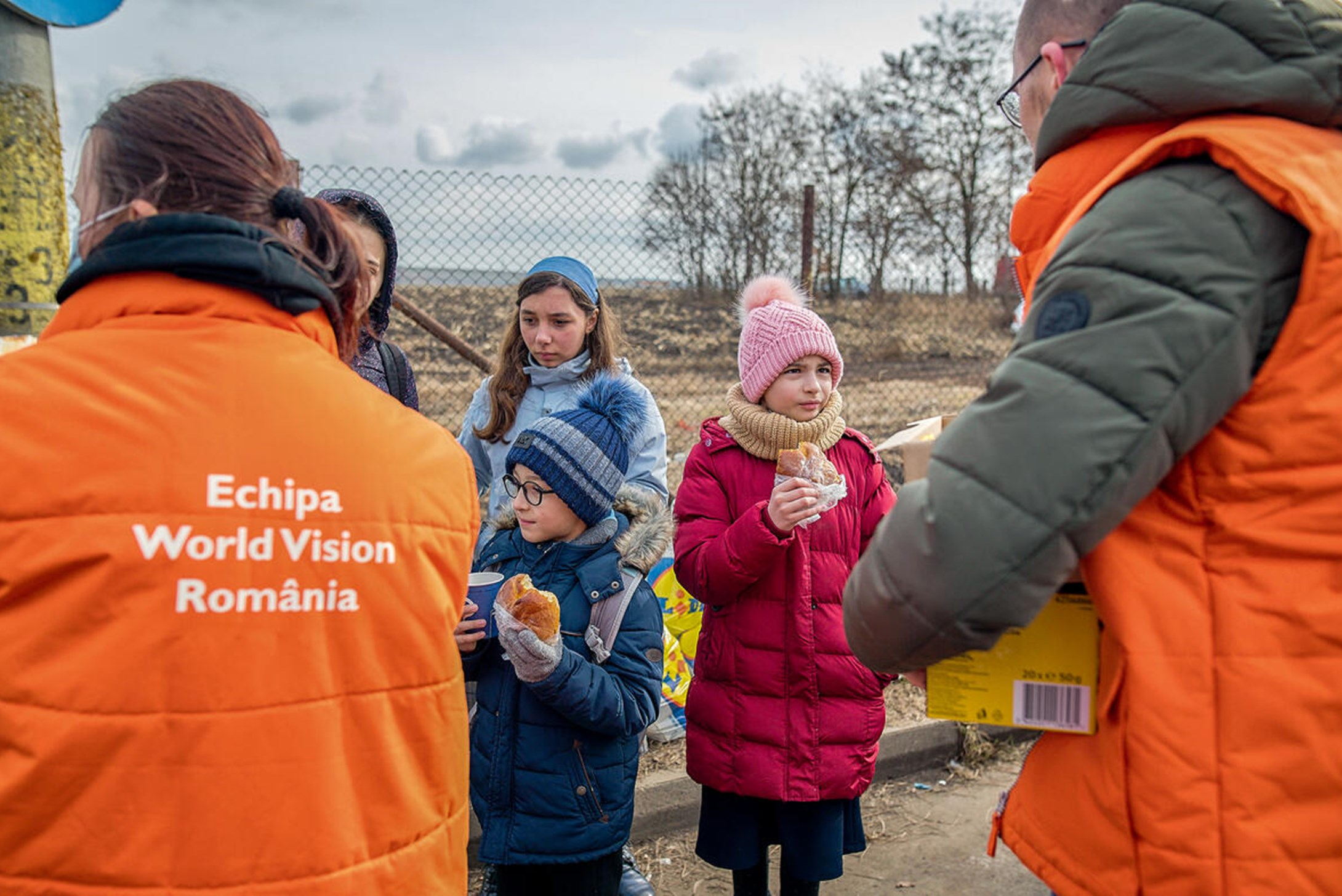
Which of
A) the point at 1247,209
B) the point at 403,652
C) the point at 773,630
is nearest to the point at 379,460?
the point at 403,652

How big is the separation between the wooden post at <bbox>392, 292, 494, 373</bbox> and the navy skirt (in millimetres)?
2599

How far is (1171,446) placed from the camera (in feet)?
4.02

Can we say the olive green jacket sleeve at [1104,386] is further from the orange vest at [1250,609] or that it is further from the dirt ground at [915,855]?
the dirt ground at [915,855]

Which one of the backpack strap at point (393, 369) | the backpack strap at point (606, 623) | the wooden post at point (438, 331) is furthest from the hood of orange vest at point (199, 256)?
the wooden post at point (438, 331)

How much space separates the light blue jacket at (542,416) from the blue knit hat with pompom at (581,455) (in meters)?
0.71

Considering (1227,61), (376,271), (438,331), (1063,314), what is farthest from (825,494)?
(438,331)

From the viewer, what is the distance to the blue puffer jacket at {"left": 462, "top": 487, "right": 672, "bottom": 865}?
2.51 m

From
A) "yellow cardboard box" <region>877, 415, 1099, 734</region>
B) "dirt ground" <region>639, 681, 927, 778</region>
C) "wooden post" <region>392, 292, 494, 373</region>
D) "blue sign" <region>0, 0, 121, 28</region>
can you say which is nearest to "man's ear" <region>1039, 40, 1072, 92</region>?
"yellow cardboard box" <region>877, 415, 1099, 734</region>

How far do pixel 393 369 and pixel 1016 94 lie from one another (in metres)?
2.33

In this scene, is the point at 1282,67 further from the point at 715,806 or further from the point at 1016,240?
the point at 715,806

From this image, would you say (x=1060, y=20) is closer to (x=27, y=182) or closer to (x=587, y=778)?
(x=587, y=778)

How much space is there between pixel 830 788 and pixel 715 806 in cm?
36

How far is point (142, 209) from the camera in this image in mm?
1370

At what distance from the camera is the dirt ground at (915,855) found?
11.3 ft
